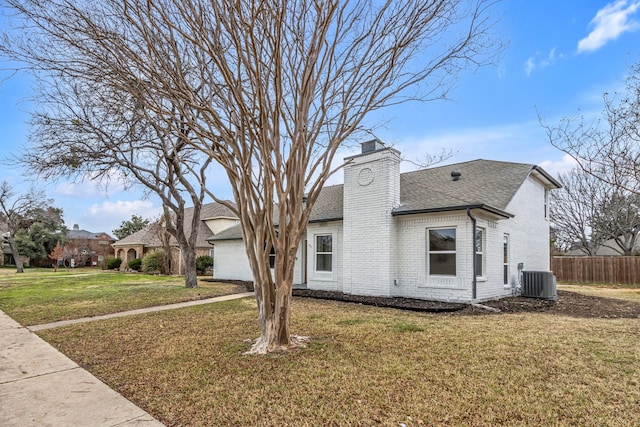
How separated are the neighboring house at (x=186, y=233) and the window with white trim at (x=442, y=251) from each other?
55.4ft

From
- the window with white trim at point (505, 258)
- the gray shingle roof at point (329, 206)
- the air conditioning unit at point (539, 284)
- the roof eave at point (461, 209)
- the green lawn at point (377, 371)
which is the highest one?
the gray shingle roof at point (329, 206)

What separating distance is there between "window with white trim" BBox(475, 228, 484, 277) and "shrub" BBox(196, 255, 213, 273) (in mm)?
18326

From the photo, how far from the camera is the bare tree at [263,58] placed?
5074 mm

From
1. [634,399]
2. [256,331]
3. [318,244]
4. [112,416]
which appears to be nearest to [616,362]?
[634,399]

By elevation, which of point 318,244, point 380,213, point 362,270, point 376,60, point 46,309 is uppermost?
point 376,60

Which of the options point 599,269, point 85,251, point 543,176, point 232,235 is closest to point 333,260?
point 232,235

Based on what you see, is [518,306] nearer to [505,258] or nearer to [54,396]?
[505,258]

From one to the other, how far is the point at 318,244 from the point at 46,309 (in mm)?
8288

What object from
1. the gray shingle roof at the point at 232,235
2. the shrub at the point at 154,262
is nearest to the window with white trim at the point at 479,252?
the gray shingle roof at the point at 232,235

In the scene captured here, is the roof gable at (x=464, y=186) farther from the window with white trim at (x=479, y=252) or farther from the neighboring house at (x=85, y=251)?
the neighboring house at (x=85, y=251)

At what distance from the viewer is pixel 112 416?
3.28 metres

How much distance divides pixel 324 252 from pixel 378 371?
8.95 meters

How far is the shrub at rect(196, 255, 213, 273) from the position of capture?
2397 centimetres

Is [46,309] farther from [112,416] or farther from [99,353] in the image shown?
[112,416]
